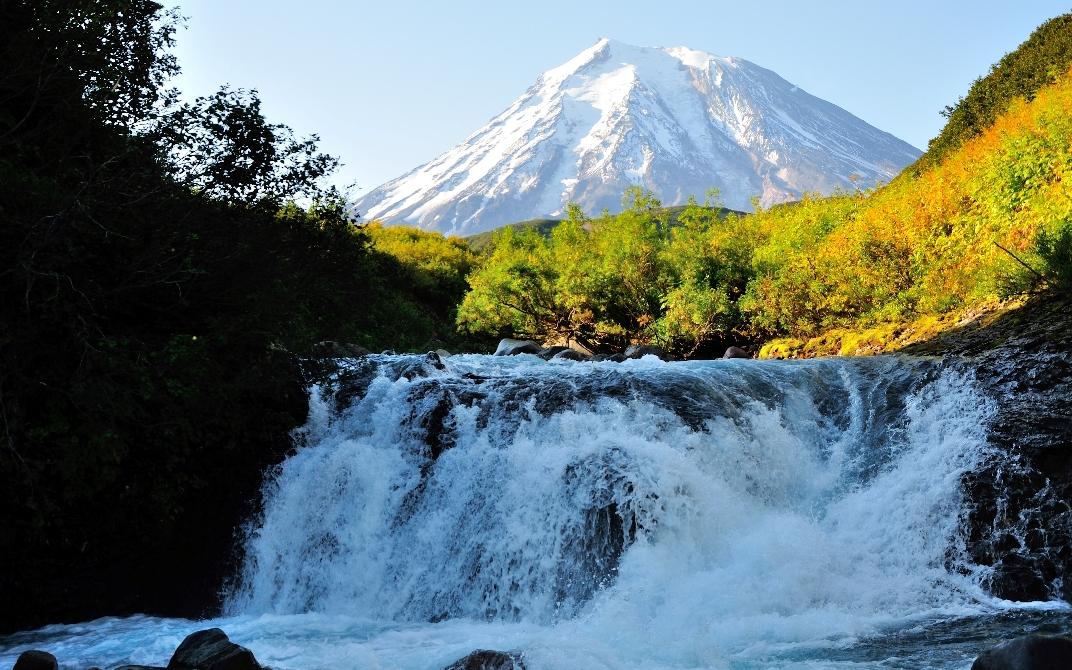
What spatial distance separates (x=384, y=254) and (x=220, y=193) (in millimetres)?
25336

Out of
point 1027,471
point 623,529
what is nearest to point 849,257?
point 1027,471

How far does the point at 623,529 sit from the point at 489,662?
2.87 metres

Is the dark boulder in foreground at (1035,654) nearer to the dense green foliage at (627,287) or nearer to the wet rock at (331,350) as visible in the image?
the wet rock at (331,350)

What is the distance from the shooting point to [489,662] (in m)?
6.43

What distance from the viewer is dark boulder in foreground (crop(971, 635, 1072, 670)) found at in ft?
16.5

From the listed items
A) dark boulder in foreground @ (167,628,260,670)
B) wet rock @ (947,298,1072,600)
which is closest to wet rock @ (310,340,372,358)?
dark boulder in foreground @ (167,628,260,670)

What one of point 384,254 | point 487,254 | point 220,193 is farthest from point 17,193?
point 487,254

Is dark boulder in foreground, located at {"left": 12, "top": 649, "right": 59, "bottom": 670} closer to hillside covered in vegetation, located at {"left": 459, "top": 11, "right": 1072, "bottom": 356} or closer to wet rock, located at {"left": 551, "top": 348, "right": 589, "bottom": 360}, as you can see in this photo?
hillside covered in vegetation, located at {"left": 459, "top": 11, "right": 1072, "bottom": 356}

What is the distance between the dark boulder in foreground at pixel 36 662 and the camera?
673 cm

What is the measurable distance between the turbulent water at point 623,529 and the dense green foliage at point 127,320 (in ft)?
2.16

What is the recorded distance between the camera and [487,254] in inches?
1841

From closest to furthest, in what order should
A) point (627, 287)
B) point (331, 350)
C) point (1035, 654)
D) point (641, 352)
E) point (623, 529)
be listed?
1. point (1035, 654)
2. point (623, 529)
3. point (331, 350)
4. point (641, 352)
5. point (627, 287)

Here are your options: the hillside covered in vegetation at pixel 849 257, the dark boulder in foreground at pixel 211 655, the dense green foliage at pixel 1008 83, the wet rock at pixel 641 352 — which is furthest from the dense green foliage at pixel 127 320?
the dense green foliage at pixel 1008 83

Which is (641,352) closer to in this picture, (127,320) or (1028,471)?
(1028,471)
